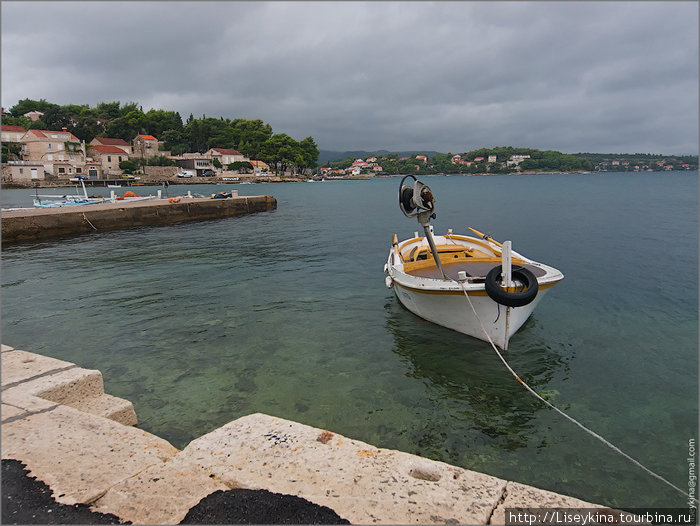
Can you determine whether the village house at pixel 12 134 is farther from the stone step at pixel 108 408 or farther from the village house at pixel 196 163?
the stone step at pixel 108 408

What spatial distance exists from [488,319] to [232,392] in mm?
5257

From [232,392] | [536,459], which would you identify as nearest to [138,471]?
[232,392]

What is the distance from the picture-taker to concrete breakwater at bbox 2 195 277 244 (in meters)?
23.7

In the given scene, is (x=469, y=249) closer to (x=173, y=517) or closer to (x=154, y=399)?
(x=154, y=399)

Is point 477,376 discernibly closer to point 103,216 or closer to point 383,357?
point 383,357

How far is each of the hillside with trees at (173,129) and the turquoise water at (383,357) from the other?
126038mm

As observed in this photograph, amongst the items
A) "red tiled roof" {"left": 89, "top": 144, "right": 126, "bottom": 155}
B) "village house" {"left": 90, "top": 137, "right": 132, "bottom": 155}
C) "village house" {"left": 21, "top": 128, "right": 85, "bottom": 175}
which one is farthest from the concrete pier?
"village house" {"left": 90, "top": 137, "right": 132, "bottom": 155}

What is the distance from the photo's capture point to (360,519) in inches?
115

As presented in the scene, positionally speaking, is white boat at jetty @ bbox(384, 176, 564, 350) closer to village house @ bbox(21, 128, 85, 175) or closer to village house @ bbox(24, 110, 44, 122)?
village house @ bbox(21, 128, 85, 175)

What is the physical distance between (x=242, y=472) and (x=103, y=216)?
29454 mm

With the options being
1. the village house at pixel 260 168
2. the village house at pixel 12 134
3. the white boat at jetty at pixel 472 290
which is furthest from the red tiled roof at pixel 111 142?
the white boat at jetty at pixel 472 290

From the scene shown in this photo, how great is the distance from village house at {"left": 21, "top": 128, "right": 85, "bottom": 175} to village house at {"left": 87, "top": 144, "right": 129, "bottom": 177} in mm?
8266

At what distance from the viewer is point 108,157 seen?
10588 cm

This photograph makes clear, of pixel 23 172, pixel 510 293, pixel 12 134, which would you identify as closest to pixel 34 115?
pixel 12 134
